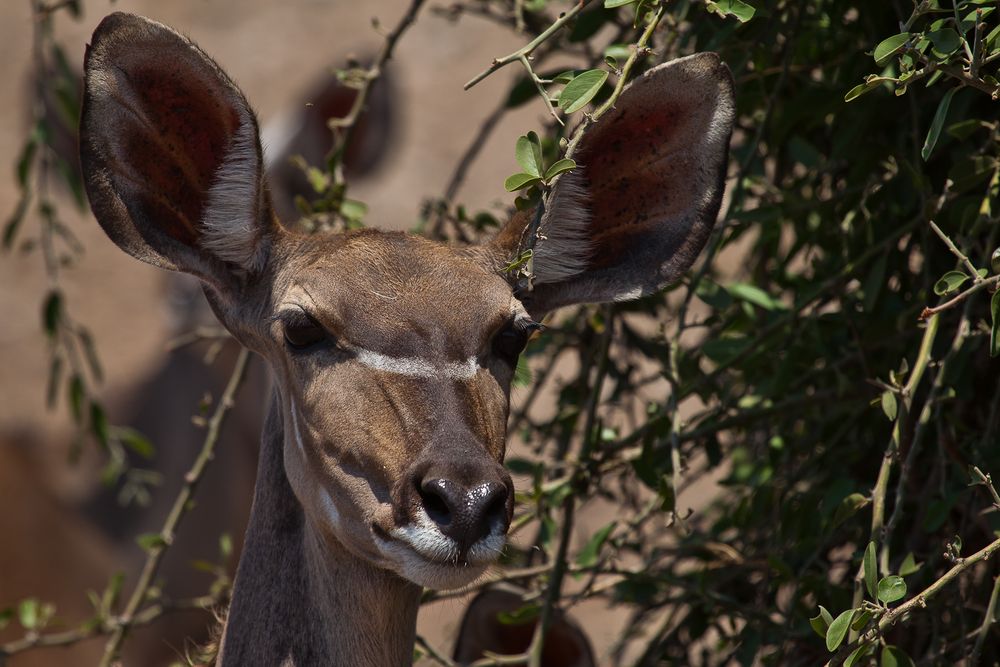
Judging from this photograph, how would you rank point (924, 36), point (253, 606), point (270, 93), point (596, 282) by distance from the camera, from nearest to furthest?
point (924, 36)
point (253, 606)
point (596, 282)
point (270, 93)

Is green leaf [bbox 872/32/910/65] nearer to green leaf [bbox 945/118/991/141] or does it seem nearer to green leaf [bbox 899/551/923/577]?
green leaf [bbox 945/118/991/141]

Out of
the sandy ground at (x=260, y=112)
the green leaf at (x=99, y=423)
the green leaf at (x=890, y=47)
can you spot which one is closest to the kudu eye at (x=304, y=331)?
the green leaf at (x=890, y=47)

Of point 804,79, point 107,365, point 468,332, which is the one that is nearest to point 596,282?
point 468,332

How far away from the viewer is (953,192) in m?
3.30

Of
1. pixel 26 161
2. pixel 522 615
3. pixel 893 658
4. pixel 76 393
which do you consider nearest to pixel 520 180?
pixel 893 658

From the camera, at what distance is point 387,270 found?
9.48 feet

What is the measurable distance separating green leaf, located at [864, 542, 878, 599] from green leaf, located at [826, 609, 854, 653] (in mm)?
62

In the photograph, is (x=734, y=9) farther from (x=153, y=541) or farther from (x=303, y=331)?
(x=153, y=541)

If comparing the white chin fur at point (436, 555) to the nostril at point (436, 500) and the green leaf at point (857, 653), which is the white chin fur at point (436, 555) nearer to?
the nostril at point (436, 500)

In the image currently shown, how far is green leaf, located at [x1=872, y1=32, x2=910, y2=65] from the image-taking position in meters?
2.59

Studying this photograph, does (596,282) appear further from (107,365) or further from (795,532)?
(107,365)

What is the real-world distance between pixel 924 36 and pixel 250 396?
5.30 meters

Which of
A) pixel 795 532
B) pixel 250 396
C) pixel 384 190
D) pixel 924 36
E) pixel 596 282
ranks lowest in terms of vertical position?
pixel 384 190

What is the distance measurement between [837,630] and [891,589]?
0.39 feet
